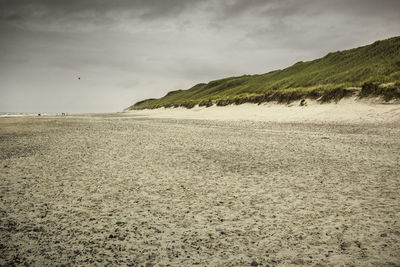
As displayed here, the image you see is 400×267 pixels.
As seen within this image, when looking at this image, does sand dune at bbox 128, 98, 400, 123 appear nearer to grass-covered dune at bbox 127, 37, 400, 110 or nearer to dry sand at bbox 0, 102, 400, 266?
grass-covered dune at bbox 127, 37, 400, 110

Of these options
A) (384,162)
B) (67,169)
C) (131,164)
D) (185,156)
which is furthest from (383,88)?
(67,169)

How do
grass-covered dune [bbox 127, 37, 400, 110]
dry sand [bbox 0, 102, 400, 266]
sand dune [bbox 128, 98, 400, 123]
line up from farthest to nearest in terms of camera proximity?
grass-covered dune [bbox 127, 37, 400, 110]
sand dune [bbox 128, 98, 400, 123]
dry sand [bbox 0, 102, 400, 266]

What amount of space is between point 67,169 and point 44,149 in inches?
155

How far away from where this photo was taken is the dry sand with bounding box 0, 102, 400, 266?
2688 millimetres

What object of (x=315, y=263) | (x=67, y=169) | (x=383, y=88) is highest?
(x=383, y=88)

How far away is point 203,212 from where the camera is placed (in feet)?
12.3

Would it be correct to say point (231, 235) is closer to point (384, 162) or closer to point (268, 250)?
point (268, 250)

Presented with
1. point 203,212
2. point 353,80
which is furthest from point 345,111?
point 203,212

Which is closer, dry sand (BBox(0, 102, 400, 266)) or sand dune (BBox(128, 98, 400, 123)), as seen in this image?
dry sand (BBox(0, 102, 400, 266))

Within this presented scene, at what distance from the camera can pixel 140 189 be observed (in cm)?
480

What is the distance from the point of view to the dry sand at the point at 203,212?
8.82 feet

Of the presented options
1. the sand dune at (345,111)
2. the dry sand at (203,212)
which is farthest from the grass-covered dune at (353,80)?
the dry sand at (203,212)

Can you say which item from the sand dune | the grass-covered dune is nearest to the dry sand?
the sand dune

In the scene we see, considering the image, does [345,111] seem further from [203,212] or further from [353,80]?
[203,212]
